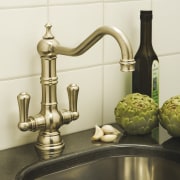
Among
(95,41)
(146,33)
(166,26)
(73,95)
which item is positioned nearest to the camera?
(95,41)

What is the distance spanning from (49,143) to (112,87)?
26 cm

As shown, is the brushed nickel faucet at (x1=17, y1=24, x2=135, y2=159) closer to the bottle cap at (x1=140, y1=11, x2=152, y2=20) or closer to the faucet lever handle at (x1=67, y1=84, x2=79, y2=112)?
the faucet lever handle at (x1=67, y1=84, x2=79, y2=112)

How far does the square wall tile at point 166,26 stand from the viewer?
1.34 m

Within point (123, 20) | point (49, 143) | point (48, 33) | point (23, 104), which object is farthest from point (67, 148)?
point (123, 20)

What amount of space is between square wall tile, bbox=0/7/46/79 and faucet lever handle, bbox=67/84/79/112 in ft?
0.29

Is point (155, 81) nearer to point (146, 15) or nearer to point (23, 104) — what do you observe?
point (146, 15)

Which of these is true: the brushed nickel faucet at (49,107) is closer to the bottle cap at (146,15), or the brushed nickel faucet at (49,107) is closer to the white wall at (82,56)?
the white wall at (82,56)

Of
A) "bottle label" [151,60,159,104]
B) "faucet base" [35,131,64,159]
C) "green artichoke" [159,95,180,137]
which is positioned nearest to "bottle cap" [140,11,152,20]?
"bottle label" [151,60,159,104]

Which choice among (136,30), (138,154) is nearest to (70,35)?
(136,30)

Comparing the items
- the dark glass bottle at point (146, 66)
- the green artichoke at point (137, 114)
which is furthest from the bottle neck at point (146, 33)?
the green artichoke at point (137, 114)

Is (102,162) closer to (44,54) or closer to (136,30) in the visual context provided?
(44,54)

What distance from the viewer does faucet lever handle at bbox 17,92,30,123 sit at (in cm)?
107

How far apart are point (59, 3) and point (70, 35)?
0.08 metres

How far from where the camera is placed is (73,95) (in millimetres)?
1126
